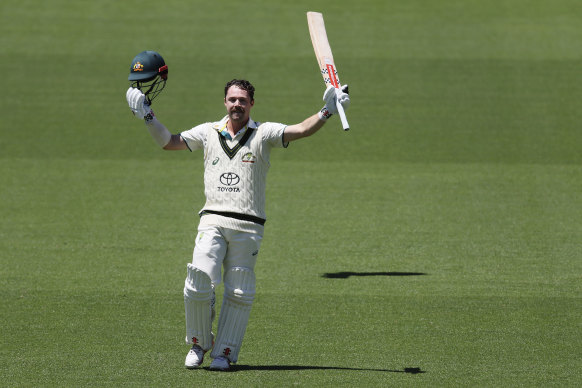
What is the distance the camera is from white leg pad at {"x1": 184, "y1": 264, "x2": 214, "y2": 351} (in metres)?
5.65

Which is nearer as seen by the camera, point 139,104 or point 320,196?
point 139,104

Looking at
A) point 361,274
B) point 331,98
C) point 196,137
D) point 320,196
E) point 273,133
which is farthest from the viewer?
point 320,196

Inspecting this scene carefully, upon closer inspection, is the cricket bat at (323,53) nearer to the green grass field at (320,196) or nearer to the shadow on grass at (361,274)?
the green grass field at (320,196)

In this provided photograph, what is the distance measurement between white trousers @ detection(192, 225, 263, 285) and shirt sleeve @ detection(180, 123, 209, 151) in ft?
1.86

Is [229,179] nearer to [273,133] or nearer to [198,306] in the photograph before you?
[273,133]

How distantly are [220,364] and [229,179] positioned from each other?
116 centimetres

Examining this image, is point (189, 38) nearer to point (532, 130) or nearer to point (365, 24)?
point (365, 24)

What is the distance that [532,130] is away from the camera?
13.9 metres

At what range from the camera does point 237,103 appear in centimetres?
584

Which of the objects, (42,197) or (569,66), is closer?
(42,197)

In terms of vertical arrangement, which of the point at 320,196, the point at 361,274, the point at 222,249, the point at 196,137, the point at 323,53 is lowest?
the point at 222,249

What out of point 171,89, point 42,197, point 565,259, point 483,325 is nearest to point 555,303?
point 483,325

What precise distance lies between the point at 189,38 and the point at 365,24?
11.7 feet

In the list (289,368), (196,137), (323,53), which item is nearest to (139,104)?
(196,137)
